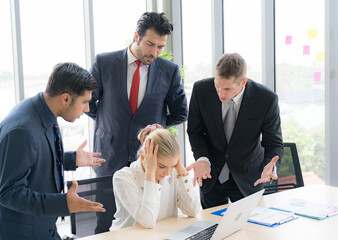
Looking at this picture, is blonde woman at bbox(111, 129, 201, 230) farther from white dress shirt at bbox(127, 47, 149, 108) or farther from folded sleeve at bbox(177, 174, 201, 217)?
white dress shirt at bbox(127, 47, 149, 108)

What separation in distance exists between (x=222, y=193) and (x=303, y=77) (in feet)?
5.02

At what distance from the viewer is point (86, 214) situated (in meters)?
2.40

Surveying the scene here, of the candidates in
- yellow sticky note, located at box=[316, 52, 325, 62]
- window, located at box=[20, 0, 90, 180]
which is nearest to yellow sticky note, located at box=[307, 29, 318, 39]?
yellow sticky note, located at box=[316, 52, 325, 62]

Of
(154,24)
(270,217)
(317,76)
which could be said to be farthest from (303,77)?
(270,217)

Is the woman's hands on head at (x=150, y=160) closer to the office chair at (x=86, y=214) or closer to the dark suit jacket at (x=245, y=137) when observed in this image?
the office chair at (x=86, y=214)

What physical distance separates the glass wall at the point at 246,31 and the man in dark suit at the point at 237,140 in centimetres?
136

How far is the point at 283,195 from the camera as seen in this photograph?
2.69 metres

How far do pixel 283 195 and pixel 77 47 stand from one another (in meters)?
2.83

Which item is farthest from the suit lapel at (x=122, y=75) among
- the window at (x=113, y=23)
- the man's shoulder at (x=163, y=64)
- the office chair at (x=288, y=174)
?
the window at (x=113, y=23)

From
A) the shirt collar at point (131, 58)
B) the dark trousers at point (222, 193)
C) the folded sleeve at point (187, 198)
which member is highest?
the shirt collar at point (131, 58)

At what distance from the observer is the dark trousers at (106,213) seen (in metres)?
2.43

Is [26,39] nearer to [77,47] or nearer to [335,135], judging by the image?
[77,47]

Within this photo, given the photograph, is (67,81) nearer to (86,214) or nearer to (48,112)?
(48,112)

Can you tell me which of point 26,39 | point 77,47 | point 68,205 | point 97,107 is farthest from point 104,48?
point 68,205
